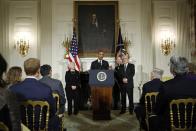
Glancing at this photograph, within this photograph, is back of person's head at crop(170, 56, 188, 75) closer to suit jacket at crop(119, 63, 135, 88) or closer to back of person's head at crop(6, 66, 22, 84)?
back of person's head at crop(6, 66, 22, 84)

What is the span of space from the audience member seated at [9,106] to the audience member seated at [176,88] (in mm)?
1971

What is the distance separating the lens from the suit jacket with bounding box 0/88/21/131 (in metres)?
2.88

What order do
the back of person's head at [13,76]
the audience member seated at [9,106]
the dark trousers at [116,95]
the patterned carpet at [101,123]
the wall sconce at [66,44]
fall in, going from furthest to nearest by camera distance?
1. the wall sconce at [66,44]
2. the dark trousers at [116,95]
3. the patterned carpet at [101,123]
4. the back of person's head at [13,76]
5. the audience member seated at [9,106]

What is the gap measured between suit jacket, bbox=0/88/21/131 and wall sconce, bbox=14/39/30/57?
8.07 m

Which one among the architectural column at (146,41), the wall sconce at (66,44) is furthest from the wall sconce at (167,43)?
the wall sconce at (66,44)

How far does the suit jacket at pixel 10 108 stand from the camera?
9.46ft

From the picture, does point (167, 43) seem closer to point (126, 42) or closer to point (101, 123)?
point (126, 42)

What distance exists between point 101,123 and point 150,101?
2.71 m

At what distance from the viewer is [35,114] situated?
429 centimetres

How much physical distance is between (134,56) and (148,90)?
17.2 ft

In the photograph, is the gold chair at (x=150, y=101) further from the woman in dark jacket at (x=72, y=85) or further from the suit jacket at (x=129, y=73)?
the woman in dark jacket at (x=72, y=85)

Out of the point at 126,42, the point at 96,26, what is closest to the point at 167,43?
the point at 126,42

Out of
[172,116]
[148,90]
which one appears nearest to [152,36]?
[148,90]

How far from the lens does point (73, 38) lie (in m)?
10.5
